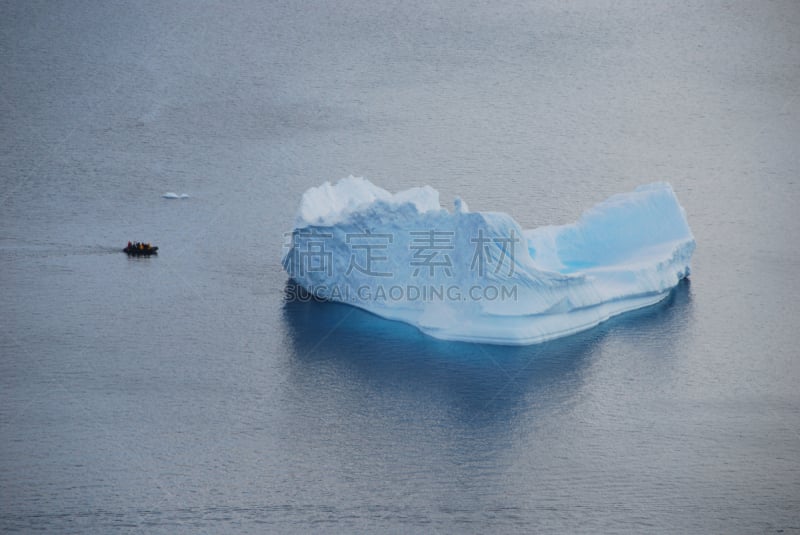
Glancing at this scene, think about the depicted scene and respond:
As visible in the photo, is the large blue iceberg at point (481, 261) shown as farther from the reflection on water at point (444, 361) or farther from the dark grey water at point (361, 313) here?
the dark grey water at point (361, 313)

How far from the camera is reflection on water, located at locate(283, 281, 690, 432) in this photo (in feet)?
77.1

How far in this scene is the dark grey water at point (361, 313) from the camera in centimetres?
2039

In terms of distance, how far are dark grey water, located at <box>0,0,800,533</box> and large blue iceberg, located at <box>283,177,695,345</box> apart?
1.96 ft

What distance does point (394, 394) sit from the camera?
2347cm

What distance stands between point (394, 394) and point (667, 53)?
29082 millimetres

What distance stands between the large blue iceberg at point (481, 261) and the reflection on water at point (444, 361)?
349 millimetres

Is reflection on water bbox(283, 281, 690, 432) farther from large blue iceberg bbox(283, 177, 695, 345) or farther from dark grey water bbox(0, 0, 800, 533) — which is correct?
large blue iceberg bbox(283, 177, 695, 345)

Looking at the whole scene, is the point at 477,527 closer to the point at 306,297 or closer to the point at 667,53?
the point at 306,297

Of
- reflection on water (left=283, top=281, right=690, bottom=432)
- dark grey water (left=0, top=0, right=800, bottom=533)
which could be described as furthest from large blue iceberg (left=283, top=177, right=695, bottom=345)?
dark grey water (left=0, top=0, right=800, bottom=533)

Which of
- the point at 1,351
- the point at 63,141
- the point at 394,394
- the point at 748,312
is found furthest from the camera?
the point at 63,141

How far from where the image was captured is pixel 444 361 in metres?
24.7

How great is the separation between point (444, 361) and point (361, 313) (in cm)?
296

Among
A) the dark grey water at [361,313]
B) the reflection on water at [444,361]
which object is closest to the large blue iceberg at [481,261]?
the reflection on water at [444,361]

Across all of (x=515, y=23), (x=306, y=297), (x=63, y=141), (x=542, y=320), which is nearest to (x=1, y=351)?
(x=306, y=297)
